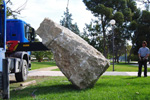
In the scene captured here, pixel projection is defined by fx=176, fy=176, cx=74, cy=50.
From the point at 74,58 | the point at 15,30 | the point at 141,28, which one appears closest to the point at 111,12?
the point at 141,28

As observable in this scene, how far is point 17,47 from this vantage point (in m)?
8.15

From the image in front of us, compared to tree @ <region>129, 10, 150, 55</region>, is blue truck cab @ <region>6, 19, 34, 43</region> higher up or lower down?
lower down

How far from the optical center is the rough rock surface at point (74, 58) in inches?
215

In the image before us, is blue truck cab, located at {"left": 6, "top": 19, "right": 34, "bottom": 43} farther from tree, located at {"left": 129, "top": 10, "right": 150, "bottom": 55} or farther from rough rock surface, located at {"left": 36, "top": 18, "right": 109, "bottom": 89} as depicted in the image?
tree, located at {"left": 129, "top": 10, "right": 150, "bottom": 55}

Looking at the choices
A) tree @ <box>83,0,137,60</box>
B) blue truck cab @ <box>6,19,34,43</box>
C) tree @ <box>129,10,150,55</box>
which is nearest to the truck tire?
blue truck cab @ <box>6,19,34,43</box>

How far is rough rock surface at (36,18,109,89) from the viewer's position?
5453mm

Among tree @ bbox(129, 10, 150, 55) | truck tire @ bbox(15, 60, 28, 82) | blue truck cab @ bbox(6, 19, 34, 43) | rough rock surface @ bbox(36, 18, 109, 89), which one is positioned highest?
tree @ bbox(129, 10, 150, 55)

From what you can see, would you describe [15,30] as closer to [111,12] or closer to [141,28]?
[111,12]

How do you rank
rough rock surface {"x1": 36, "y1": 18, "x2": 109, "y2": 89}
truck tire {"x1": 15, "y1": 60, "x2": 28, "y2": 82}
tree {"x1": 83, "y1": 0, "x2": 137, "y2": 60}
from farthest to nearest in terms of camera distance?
tree {"x1": 83, "y1": 0, "x2": 137, "y2": 60} < truck tire {"x1": 15, "y1": 60, "x2": 28, "y2": 82} < rough rock surface {"x1": 36, "y1": 18, "x2": 109, "y2": 89}

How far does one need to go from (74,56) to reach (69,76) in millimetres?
681

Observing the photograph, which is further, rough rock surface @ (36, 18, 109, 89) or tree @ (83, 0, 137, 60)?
tree @ (83, 0, 137, 60)

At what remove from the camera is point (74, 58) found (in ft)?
18.1

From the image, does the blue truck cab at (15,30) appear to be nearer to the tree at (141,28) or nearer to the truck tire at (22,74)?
the truck tire at (22,74)

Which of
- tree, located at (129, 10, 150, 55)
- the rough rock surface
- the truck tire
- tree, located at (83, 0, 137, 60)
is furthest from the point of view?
tree, located at (129, 10, 150, 55)
